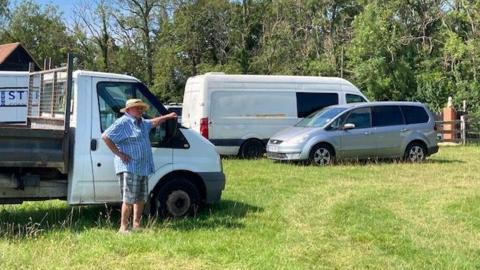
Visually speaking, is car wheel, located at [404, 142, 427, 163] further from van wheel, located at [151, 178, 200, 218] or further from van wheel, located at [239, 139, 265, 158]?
van wheel, located at [151, 178, 200, 218]

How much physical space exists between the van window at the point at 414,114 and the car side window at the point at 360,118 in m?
1.13

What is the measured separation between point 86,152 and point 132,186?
0.79 metres

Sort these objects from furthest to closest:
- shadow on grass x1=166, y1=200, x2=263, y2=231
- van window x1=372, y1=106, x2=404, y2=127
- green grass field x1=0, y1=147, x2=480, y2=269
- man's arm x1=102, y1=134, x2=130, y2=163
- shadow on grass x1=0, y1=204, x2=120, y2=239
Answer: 1. van window x1=372, y1=106, x2=404, y2=127
2. shadow on grass x1=166, y1=200, x2=263, y2=231
3. shadow on grass x1=0, y1=204, x2=120, y2=239
4. man's arm x1=102, y1=134, x2=130, y2=163
5. green grass field x1=0, y1=147, x2=480, y2=269

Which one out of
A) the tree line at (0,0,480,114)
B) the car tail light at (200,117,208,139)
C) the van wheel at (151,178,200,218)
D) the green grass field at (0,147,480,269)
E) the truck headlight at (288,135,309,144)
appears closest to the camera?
the green grass field at (0,147,480,269)

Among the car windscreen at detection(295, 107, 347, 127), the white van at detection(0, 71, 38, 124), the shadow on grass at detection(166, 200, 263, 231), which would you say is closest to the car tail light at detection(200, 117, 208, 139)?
the car windscreen at detection(295, 107, 347, 127)

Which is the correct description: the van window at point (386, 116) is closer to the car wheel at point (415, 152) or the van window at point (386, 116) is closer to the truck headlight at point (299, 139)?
the car wheel at point (415, 152)

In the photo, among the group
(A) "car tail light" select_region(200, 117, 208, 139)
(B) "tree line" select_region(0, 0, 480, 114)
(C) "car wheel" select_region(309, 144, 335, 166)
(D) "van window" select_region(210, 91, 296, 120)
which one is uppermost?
(B) "tree line" select_region(0, 0, 480, 114)

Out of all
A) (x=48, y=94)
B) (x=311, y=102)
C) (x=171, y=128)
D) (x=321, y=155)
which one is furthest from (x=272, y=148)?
(x=48, y=94)

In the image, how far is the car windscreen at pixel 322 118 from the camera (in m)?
16.3

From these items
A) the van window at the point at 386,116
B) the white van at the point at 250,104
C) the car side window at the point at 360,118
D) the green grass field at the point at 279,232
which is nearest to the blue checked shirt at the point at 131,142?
the green grass field at the point at 279,232

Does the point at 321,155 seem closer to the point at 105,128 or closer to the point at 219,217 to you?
the point at 219,217

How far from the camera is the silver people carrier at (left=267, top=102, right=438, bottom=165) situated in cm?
1580

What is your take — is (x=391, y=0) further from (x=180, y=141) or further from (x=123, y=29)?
(x=180, y=141)

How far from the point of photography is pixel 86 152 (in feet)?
26.2
